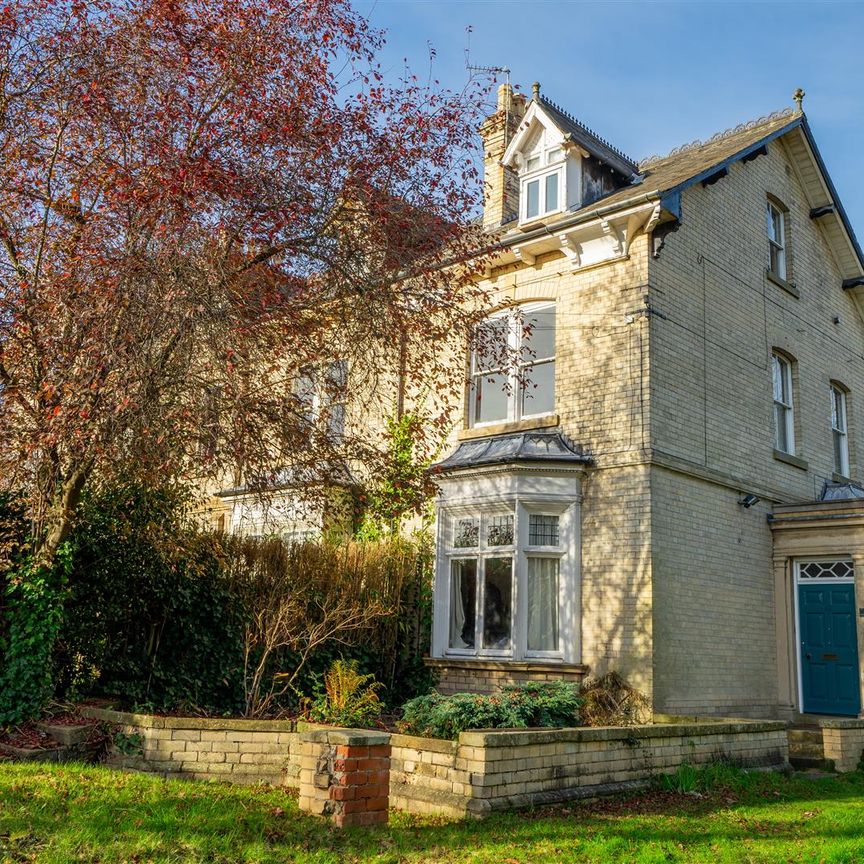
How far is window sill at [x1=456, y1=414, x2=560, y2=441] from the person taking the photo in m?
14.0

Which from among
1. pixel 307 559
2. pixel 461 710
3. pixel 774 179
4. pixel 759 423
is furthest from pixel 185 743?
pixel 774 179

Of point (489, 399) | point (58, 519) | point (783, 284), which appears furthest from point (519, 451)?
point (783, 284)

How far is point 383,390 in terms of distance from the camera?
16078 millimetres

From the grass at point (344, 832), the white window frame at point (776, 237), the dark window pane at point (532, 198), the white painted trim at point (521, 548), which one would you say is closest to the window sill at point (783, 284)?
the white window frame at point (776, 237)

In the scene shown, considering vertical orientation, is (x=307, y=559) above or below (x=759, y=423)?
below

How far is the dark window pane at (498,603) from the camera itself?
13555 millimetres

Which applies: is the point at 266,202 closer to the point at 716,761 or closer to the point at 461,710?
the point at 461,710

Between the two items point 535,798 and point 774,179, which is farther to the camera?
point 774,179

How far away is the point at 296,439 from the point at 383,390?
6242mm

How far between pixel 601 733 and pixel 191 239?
649 cm

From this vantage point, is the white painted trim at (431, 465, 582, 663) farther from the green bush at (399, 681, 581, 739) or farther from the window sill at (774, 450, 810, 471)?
the window sill at (774, 450, 810, 471)

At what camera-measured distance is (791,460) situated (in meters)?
16.0

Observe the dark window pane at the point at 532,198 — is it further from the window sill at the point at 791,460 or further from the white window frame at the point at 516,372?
the window sill at the point at 791,460

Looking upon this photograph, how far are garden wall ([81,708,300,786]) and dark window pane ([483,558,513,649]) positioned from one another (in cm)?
528
